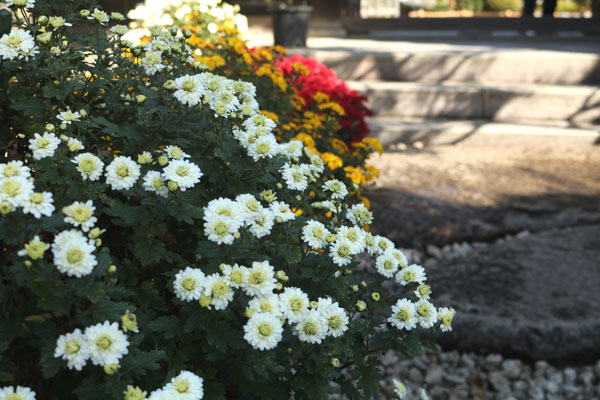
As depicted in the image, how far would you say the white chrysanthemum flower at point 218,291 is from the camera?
117cm

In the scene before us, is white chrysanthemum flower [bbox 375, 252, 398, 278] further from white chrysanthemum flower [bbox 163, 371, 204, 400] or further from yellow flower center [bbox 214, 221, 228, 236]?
white chrysanthemum flower [bbox 163, 371, 204, 400]

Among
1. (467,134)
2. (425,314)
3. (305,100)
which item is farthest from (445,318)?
(467,134)

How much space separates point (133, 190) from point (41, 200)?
0.72ft

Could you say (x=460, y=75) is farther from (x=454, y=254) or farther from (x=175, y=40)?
(x=175, y=40)

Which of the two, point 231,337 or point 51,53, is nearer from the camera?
point 231,337

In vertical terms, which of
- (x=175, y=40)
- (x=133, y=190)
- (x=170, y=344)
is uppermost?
(x=175, y=40)

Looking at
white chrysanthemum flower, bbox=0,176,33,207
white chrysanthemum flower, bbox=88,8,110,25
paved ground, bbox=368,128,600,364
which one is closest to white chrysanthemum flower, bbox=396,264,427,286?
white chrysanthemum flower, bbox=0,176,33,207

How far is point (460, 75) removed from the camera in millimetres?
6062

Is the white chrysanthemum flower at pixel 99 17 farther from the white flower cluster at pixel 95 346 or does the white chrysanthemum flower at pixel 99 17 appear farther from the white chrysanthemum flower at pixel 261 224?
the white flower cluster at pixel 95 346

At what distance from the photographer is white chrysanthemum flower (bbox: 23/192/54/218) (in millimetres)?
1084

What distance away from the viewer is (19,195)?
1.07 meters

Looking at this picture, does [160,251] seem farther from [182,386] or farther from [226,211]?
[182,386]

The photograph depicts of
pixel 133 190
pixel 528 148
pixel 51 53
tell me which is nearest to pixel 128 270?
pixel 133 190

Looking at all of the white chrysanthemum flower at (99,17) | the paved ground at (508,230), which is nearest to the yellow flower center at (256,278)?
the white chrysanthemum flower at (99,17)
